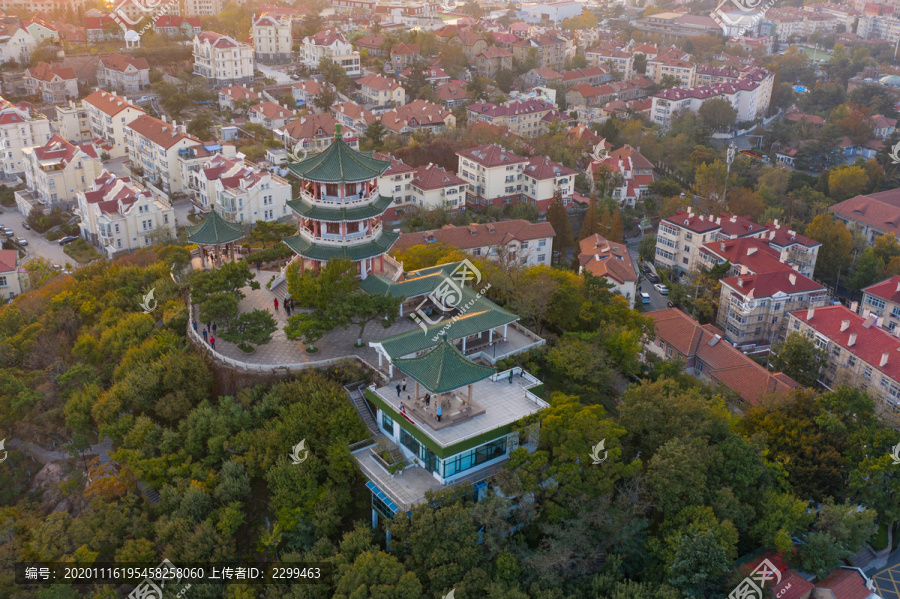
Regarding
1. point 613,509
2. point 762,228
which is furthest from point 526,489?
point 762,228

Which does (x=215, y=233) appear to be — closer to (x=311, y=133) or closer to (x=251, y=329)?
(x=251, y=329)

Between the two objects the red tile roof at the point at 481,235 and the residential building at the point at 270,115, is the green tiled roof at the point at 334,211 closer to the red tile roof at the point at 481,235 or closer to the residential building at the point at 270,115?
the red tile roof at the point at 481,235

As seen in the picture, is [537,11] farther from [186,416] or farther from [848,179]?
[186,416]

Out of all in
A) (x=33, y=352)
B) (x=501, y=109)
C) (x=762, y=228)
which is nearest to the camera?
(x=33, y=352)

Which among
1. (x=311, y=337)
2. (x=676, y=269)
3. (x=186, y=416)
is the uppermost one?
(x=311, y=337)

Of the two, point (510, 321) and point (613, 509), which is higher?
point (510, 321)

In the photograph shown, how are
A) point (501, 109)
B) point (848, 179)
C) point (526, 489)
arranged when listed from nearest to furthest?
point (526, 489)
point (848, 179)
point (501, 109)
